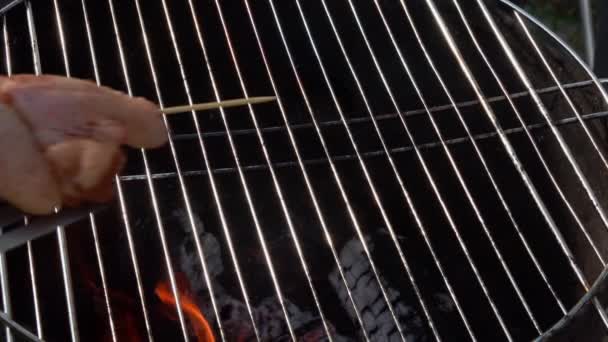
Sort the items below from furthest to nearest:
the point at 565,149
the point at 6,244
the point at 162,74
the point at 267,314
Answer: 1. the point at 162,74
2. the point at 267,314
3. the point at 565,149
4. the point at 6,244

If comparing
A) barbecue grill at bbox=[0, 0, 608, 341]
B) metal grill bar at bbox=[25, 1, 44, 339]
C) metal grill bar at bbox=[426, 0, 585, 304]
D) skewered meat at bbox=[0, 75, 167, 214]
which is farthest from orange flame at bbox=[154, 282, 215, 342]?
metal grill bar at bbox=[426, 0, 585, 304]

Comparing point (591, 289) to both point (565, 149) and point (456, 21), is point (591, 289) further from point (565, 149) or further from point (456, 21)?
point (456, 21)

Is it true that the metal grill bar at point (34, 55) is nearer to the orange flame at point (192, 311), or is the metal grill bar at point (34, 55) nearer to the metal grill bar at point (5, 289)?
the metal grill bar at point (5, 289)

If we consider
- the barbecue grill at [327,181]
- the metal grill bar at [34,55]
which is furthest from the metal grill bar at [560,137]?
the metal grill bar at [34,55]

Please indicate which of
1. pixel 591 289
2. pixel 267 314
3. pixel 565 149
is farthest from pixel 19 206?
pixel 565 149

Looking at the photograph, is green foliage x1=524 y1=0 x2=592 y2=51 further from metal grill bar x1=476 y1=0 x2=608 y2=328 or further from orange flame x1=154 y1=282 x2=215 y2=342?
orange flame x1=154 y1=282 x2=215 y2=342

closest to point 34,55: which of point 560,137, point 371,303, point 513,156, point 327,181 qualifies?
point 327,181
